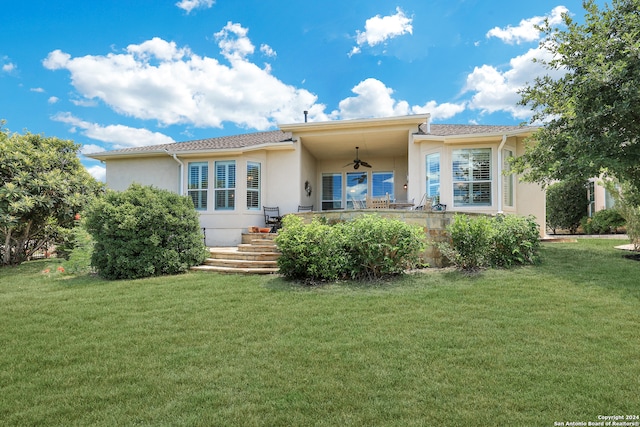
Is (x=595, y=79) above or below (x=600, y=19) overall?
below

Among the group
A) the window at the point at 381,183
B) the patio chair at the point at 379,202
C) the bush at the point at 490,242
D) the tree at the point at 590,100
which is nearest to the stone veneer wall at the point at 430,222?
the bush at the point at 490,242

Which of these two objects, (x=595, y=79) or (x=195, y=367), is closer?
(x=195, y=367)

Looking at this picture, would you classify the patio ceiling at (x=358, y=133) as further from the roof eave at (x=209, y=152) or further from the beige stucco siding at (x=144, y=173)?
the beige stucco siding at (x=144, y=173)

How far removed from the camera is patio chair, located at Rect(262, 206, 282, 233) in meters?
11.5

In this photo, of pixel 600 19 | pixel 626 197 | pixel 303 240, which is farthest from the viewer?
pixel 626 197

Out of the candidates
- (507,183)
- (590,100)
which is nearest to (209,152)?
(507,183)

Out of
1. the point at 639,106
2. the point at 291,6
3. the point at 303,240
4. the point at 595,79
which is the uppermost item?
the point at 291,6

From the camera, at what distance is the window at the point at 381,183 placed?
14.3 meters

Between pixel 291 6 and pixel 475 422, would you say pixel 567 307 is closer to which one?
pixel 475 422

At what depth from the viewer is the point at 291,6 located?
10.2 metres

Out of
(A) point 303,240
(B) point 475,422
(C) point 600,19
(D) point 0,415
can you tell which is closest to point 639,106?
(C) point 600,19

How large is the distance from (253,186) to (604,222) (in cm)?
1490

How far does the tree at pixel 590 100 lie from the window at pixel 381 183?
5.70 meters

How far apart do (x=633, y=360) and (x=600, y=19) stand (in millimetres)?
8981
